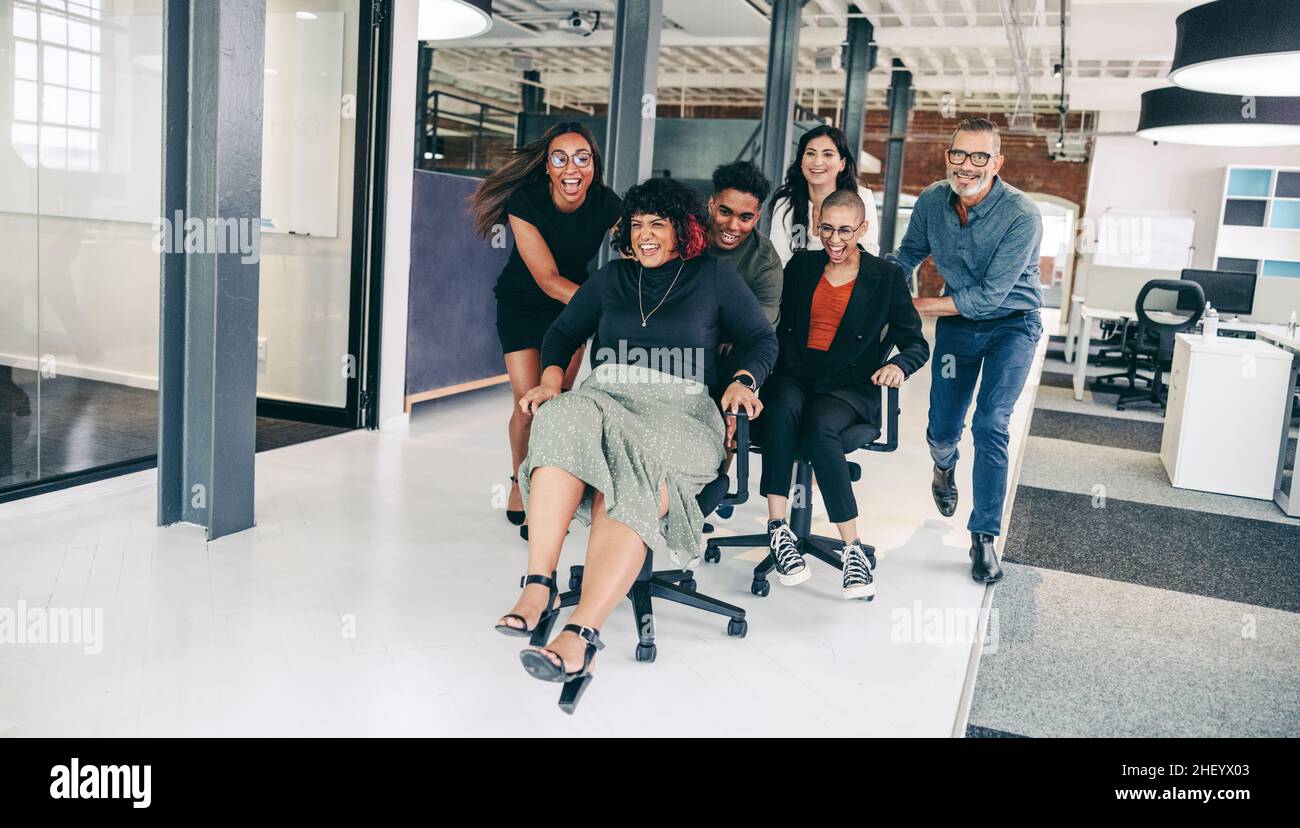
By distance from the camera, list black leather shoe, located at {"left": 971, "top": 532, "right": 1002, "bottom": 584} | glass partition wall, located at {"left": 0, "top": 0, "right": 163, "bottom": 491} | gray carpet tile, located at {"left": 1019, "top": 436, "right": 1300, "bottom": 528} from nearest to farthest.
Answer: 1. glass partition wall, located at {"left": 0, "top": 0, "right": 163, "bottom": 491}
2. black leather shoe, located at {"left": 971, "top": 532, "right": 1002, "bottom": 584}
3. gray carpet tile, located at {"left": 1019, "top": 436, "right": 1300, "bottom": 528}

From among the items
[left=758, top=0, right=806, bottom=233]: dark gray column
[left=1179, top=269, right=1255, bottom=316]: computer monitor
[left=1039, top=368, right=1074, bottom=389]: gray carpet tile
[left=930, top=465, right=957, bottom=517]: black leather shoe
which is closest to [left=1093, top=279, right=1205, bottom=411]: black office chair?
→ [left=1179, top=269, right=1255, bottom=316]: computer monitor

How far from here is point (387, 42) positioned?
4957mm

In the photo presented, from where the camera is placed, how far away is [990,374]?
3.41 metres

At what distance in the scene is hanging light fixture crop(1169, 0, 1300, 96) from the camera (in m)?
4.55

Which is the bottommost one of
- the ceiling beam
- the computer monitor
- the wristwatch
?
the wristwatch

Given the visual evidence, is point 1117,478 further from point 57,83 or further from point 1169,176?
point 1169,176

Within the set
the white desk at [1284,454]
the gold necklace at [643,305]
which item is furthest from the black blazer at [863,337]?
the white desk at [1284,454]

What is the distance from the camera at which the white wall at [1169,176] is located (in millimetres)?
13852

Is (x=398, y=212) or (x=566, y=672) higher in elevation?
(x=398, y=212)

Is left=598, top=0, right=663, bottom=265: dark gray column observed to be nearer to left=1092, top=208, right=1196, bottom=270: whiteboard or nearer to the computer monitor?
the computer monitor

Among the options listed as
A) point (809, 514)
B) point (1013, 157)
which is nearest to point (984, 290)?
point (809, 514)

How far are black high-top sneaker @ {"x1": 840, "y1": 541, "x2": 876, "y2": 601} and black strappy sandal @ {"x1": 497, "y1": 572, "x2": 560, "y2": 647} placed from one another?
959 mm

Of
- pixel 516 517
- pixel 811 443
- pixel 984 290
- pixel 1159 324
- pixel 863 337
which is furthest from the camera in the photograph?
pixel 1159 324

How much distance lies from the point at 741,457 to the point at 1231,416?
3370 millimetres
